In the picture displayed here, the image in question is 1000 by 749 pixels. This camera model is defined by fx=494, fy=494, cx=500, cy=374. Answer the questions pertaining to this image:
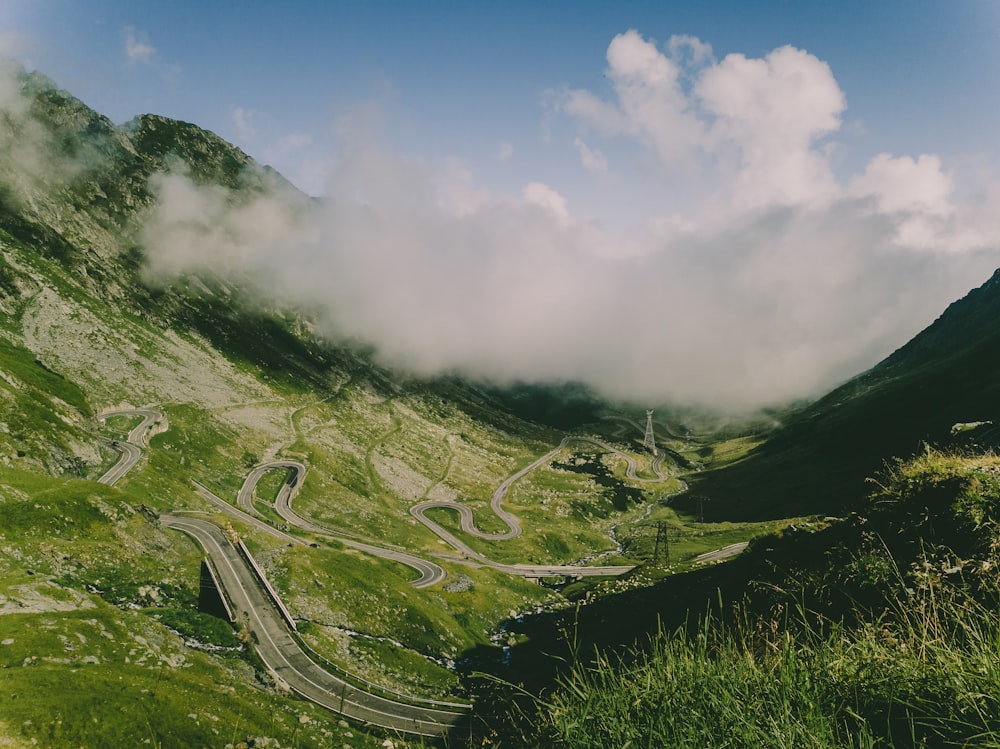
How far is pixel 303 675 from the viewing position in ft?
170

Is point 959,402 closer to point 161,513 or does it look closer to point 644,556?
point 644,556

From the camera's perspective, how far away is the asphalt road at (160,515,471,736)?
50.2 meters

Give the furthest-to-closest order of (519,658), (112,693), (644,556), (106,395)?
(644,556) < (106,395) < (519,658) < (112,693)

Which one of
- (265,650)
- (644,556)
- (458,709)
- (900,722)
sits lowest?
(644,556)

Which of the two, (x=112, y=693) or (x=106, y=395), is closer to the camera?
(x=112, y=693)

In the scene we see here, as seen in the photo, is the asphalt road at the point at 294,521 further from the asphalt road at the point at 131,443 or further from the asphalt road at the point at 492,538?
the asphalt road at the point at 492,538

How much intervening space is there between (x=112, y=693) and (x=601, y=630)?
58.2 metres

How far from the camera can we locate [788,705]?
5.07m

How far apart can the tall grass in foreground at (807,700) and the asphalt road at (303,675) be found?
47.4 m

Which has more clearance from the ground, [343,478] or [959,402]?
[959,402]

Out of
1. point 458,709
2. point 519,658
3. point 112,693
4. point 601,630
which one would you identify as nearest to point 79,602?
point 112,693

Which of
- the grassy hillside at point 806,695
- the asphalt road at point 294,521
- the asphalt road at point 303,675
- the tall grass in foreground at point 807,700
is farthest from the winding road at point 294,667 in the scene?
the tall grass in foreground at point 807,700

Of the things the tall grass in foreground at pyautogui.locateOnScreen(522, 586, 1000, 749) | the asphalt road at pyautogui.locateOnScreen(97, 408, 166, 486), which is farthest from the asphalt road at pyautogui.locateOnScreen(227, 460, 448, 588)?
the tall grass in foreground at pyautogui.locateOnScreen(522, 586, 1000, 749)

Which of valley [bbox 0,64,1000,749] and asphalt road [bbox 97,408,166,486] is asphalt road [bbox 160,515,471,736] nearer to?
valley [bbox 0,64,1000,749]
